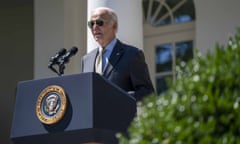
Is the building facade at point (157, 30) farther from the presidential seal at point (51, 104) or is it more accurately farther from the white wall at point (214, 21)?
the presidential seal at point (51, 104)

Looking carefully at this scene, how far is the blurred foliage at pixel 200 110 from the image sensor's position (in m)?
2.91

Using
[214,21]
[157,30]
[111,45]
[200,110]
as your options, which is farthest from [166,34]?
[200,110]

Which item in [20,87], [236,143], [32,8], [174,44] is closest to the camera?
[236,143]

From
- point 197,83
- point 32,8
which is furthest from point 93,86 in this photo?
point 32,8

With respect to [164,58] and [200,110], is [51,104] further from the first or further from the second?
[164,58]

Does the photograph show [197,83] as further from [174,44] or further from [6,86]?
[6,86]

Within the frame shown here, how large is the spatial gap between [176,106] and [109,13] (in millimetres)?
3379

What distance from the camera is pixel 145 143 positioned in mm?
2998

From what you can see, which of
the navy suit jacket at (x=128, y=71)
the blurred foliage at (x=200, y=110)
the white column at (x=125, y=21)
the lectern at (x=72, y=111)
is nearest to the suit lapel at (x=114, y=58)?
the navy suit jacket at (x=128, y=71)

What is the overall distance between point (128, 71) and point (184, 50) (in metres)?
5.14

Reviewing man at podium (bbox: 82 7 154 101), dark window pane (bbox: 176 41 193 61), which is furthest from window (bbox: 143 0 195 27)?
man at podium (bbox: 82 7 154 101)

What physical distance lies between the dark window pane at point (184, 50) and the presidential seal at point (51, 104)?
5.83 meters

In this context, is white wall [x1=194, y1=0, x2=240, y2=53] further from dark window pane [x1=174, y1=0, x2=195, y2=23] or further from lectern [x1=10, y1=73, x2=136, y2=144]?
lectern [x1=10, y1=73, x2=136, y2=144]

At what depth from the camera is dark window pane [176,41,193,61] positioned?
10988mm
